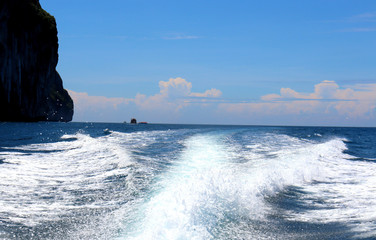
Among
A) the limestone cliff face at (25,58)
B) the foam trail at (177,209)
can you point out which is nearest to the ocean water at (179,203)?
the foam trail at (177,209)

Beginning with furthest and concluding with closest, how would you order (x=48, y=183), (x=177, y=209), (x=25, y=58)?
(x=25, y=58), (x=48, y=183), (x=177, y=209)

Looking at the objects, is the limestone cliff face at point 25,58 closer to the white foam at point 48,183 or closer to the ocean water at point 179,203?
the white foam at point 48,183

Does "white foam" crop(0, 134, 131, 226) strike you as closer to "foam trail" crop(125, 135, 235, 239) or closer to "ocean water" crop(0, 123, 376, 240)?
"ocean water" crop(0, 123, 376, 240)

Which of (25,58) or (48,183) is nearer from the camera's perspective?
(48,183)

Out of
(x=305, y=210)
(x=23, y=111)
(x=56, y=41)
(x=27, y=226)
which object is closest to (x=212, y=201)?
(x=305, y=210)

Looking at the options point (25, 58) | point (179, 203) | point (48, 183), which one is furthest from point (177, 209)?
point (25, 58)

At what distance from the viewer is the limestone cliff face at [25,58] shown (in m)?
65.4

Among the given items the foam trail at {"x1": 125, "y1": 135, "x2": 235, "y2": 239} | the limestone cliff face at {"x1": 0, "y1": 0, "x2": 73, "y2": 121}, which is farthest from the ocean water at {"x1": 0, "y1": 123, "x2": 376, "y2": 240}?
the limestone cliff face at {"x1": 0, "y1": 0, "x2": 73, "y2": 121}

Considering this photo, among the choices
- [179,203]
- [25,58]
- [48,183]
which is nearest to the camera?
[179,203]

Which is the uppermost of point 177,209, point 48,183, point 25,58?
point 25,58

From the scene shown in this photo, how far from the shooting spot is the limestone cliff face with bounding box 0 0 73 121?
65.4 metres

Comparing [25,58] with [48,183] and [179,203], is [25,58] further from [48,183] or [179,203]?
[179,203]

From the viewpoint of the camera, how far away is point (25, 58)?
235 feet

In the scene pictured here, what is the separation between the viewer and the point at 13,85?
68.9m
